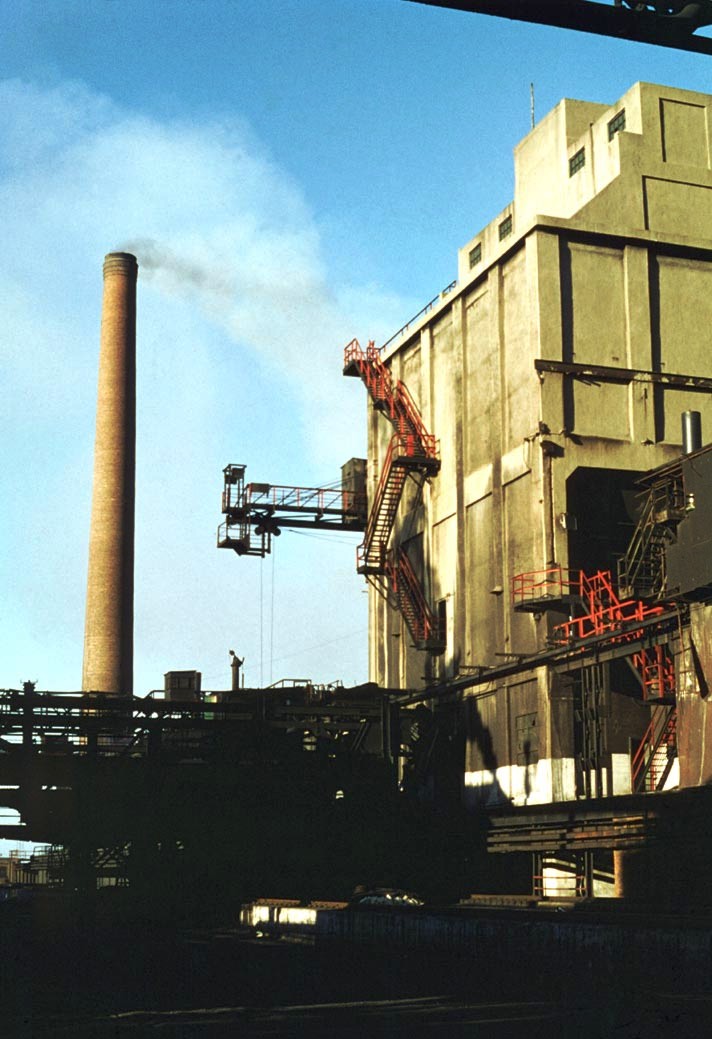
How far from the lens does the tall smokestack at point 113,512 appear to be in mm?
47156

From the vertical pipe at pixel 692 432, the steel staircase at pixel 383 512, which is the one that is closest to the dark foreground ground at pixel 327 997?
the vertical pipe at pixel 692 432

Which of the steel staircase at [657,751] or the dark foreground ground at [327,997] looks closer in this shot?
the dark foreground ground at [327,997]

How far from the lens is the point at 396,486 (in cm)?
4434

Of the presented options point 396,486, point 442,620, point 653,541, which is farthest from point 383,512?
point 653,541

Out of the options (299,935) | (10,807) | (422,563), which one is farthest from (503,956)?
(422,563)

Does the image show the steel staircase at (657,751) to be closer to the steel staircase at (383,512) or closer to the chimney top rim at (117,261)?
the steel staircase at (383,512)

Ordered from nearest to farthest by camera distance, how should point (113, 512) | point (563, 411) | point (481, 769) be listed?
point (563, 411), point (481, 769), point (113, 512)

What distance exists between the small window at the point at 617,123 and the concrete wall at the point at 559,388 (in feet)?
0.26

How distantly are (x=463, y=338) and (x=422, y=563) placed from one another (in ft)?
23.5

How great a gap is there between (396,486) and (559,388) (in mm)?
8521

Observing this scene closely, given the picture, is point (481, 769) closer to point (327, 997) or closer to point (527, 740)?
point (527, 740)

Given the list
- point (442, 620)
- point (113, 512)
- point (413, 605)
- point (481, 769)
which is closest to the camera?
point (481, 769)

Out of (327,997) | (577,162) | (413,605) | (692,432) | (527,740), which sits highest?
(577,162)

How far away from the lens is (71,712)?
35156 mm
